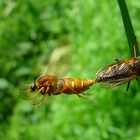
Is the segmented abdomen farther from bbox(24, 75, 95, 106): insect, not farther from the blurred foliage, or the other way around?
the blurred foliage

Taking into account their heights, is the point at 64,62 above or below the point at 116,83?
above

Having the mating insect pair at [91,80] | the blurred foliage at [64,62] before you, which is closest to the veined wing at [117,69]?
the mating insect pair at [91,80]

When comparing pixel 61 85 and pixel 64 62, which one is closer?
pixel 61 85

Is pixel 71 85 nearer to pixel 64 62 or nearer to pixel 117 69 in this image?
pixel 117 69

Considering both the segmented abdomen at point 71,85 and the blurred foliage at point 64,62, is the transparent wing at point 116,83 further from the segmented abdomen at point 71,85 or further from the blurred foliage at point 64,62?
the blurred foliage at point 64,62

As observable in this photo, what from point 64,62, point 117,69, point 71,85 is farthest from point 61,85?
point 64,62

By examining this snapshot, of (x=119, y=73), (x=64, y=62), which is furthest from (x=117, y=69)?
(x=64, y=62)
